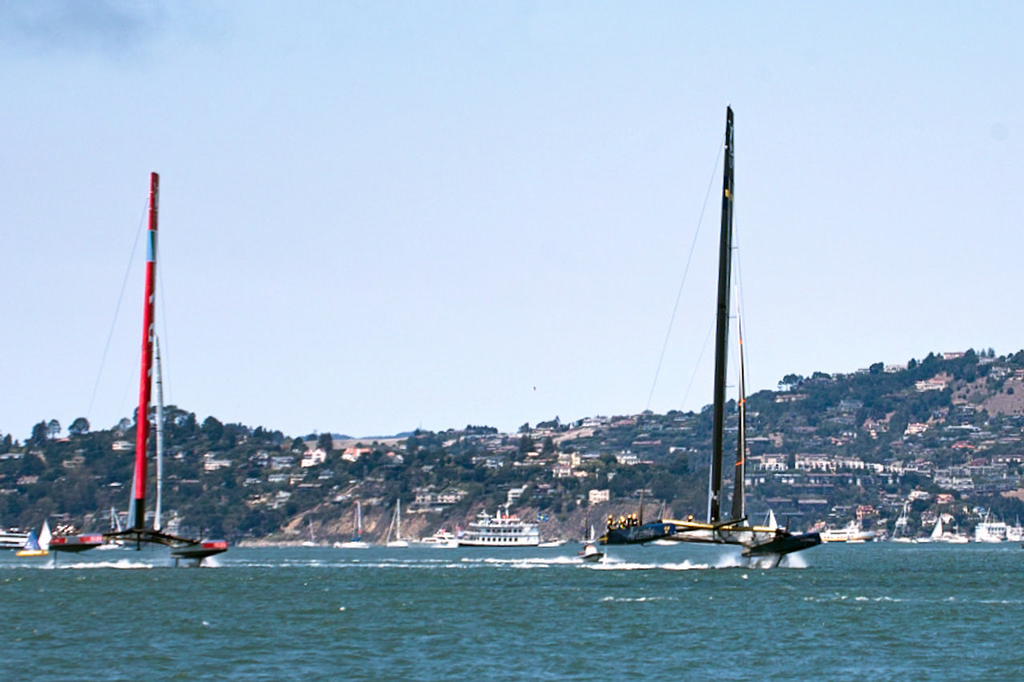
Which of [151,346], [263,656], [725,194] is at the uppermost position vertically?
[725,194]

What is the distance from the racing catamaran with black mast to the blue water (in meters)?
1.95

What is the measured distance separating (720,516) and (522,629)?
29577 mm

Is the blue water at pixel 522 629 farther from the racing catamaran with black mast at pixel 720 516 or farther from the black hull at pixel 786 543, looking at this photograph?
the racing catamaran with black mast at pixel 720 516

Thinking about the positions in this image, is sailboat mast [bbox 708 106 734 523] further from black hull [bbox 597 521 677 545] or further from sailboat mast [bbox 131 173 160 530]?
sailboat mast [bbox 131 173 160 530]

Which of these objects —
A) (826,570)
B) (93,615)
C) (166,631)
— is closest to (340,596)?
(93,615)

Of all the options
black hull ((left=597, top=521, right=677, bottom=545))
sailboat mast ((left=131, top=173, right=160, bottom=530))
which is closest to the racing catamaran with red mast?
sailboat mast ((left=131, top=173, right=160, bottom=530))

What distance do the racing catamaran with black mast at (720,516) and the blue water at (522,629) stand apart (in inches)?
76.7

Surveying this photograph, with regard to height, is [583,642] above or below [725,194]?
below

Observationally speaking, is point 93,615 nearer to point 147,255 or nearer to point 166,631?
point 166,631

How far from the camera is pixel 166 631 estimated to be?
54.7 meters

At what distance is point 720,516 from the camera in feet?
271

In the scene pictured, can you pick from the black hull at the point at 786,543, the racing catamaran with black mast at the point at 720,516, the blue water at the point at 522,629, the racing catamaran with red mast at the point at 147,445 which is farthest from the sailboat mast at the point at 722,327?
the racing catamaran with red mast at the point at 147,445

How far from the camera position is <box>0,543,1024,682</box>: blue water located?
4416cm

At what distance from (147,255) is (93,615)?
37.7 metres
